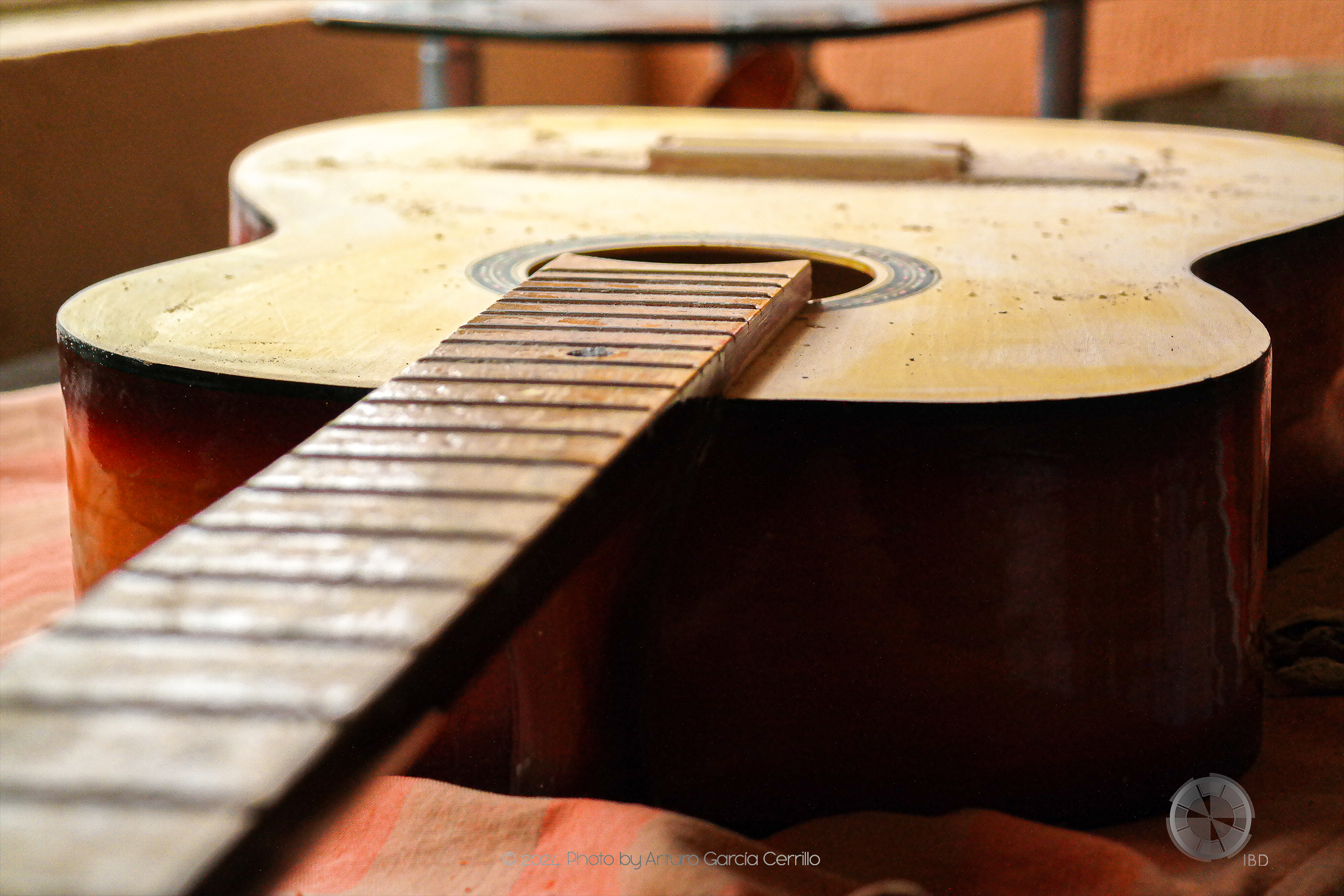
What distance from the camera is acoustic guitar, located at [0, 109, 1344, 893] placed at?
0.40m

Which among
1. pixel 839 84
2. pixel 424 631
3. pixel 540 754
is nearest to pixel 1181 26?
pixel 839 84

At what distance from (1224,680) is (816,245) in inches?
18.5

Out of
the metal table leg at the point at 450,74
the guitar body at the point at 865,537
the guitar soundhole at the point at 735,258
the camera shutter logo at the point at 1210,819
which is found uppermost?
the metal table leg at the point at 450,74

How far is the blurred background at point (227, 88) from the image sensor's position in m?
2.33

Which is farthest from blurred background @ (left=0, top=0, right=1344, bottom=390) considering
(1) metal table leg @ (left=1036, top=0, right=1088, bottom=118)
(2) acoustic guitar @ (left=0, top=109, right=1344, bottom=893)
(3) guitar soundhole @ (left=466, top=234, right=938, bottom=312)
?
(2) acoustic guitar @ (left=0, top=109, right=1344, bottom=893)

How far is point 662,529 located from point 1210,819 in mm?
390

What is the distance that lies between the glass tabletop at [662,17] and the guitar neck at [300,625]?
1.46m

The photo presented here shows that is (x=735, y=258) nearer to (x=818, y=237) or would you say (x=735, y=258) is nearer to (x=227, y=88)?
(x=818, y=237)

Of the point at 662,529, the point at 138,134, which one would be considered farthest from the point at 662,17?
the point at 662,529

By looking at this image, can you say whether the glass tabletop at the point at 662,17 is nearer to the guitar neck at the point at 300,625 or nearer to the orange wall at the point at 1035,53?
the orange wall at the point at 1035,53

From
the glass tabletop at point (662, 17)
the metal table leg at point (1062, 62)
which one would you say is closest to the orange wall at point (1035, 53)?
the metal table leg at point (1062, 62)

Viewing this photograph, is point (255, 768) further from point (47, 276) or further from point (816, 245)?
point (47, 276)

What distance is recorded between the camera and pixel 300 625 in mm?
422

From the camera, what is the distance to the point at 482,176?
143 centimetres
